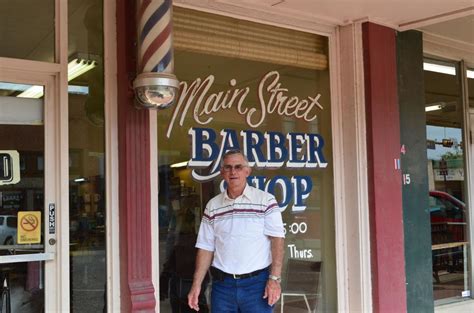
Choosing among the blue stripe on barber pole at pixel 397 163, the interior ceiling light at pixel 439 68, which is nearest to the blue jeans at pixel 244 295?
the blue stripe on barber pole at pixel 397 163

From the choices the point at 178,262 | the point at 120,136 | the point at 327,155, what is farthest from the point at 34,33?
the point at 327,155

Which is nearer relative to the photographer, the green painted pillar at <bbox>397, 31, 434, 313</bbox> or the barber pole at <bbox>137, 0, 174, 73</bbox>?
the barber pole at <bbox>137, 0, 174, 73</bbox>

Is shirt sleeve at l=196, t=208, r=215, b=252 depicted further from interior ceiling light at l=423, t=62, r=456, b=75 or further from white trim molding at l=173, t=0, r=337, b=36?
interior ceiling light at l=423, t=62, r=456, b=75

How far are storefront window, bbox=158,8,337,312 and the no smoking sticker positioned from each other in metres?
0.87

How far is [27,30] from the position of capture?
3.51 m

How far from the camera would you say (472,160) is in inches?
243

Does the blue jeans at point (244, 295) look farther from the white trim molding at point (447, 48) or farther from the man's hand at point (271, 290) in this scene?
the white trim molding at point (447, 48)

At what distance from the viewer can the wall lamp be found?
3234mm

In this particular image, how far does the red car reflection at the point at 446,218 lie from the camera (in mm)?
5821

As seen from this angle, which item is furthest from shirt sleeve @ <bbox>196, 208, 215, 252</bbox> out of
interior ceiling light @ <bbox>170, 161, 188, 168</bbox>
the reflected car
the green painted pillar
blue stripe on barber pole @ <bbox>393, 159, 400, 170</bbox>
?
the green painted pillar

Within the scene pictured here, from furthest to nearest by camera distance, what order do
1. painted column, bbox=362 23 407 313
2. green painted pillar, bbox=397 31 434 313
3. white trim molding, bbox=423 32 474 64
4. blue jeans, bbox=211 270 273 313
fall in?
white trim molding, bbox=423 32 474 64 → green painted pillar, bbox=397 31 434 313 → painted column, bbox=362 23 407 313 → blue jeans, bbox=211 270 273 313

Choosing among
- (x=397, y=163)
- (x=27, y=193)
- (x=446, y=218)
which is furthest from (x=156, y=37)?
(x=446, y=218)

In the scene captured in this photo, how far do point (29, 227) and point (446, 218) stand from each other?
4.35 meters

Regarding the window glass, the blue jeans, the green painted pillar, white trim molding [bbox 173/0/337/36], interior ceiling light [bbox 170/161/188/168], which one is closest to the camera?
the blue jeans
